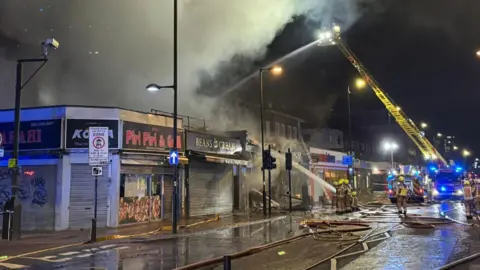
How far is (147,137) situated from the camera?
704 inches

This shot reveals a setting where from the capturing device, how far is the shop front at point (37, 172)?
1608cm

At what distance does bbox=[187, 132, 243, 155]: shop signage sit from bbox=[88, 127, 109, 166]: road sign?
7049mm

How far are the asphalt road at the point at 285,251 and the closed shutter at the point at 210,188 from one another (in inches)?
252

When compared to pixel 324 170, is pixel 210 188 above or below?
below

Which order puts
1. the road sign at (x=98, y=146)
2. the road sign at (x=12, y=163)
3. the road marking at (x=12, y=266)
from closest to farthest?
1. the road marking at (x=12, y=266)
2. the road sign at (x=98, y=146)
3. the road sign at (x=12, y=163)

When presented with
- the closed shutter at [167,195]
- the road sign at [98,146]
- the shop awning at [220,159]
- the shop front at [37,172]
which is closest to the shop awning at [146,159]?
the closed shutter at [167,195]

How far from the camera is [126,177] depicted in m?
17.3

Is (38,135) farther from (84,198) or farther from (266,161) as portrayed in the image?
(266,161)

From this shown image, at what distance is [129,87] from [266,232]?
450 inches

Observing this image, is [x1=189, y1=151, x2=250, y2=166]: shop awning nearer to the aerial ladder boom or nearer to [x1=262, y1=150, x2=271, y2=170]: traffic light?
[x1=262, y1=150, x2=271, y2=170]: traffic light

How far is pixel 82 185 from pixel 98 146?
3.80m

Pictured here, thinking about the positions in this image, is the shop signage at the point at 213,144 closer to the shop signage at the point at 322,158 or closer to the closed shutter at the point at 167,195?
the closed shutter at the point at 167,195

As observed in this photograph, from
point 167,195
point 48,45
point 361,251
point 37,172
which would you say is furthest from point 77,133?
point 361,251

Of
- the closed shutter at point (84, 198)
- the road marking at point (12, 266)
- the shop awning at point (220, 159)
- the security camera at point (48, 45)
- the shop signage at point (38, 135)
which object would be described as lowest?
the road marking at point (12, 266)
